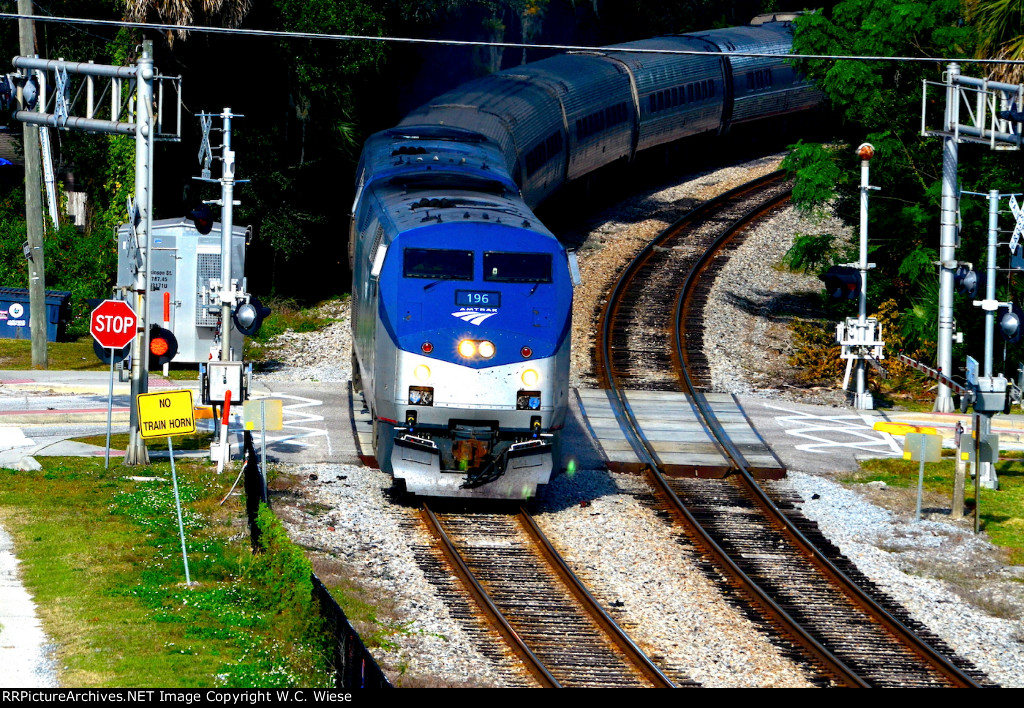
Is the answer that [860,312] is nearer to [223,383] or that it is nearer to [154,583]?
[223,383]

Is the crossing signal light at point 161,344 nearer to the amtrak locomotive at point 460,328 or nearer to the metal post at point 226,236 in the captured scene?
the metal post at point 226,236

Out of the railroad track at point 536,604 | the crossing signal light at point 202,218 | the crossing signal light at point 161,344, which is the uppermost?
the crossing signal light at point 202,218

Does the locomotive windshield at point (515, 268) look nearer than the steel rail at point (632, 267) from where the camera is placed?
Yes

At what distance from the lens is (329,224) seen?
4122 centimetres

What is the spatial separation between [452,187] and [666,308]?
13.5 metres

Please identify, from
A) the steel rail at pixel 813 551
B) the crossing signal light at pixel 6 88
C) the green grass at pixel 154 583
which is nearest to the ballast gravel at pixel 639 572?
the steel rail at pixel 813 551

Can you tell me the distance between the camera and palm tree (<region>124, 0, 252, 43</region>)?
32.8 m

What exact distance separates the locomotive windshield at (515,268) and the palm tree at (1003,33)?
10589mm

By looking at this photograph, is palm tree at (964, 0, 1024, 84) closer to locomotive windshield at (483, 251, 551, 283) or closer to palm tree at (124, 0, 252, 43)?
locomotive windshield at (483, 251, 551, 283)

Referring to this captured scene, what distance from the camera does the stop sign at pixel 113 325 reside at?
23.2 meters

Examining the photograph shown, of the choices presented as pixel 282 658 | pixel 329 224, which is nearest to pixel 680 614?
pixel 282 658

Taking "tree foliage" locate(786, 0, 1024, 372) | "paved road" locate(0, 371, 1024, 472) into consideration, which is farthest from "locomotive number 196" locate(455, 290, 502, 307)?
"tree foliage" locate(786, 0, 1024, 372)

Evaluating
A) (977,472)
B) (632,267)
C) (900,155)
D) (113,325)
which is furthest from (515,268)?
(632,267)

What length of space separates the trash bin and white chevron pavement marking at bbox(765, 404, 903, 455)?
1860cm
